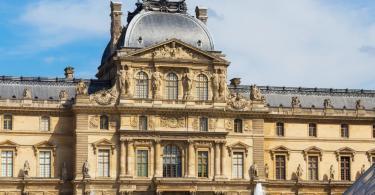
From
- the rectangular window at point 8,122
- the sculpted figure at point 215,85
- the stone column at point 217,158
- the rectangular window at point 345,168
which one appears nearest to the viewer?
the rectangular window at point 8,122

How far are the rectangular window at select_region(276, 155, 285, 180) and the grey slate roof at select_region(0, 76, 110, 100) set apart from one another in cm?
1853

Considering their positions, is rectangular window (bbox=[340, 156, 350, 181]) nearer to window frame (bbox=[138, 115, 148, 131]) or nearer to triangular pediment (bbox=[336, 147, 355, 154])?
triangular pediment (bbox=[336, 147, 355, 154])

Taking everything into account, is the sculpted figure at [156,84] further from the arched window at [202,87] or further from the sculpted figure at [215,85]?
the sculpted figure at [215,85]

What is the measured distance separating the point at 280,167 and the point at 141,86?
1621 centimetres

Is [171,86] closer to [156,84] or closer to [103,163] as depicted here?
[156,84]

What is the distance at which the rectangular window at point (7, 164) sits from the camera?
286ft

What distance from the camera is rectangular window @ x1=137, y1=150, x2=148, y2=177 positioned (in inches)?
3467

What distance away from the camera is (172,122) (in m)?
89.2

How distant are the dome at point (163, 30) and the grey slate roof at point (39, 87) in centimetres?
635

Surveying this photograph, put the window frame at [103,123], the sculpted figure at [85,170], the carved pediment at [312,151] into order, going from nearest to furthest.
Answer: the sculpted figure at [85,170] < the window frame at [103,123] < the carved pediment at [312,151]

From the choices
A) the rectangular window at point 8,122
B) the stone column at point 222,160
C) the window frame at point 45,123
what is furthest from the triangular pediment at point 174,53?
the rectangular window at point 8,122

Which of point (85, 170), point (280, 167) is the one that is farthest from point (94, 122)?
point (280, 167)

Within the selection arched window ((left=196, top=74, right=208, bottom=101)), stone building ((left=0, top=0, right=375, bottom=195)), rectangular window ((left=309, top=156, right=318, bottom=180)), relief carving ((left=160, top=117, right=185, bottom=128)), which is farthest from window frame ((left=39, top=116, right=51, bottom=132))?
rectangular window ((left=309, top=156, right=318, bottom=180))

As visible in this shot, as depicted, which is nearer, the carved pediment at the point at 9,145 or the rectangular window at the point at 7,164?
the rectangular window at the point at 7,164
